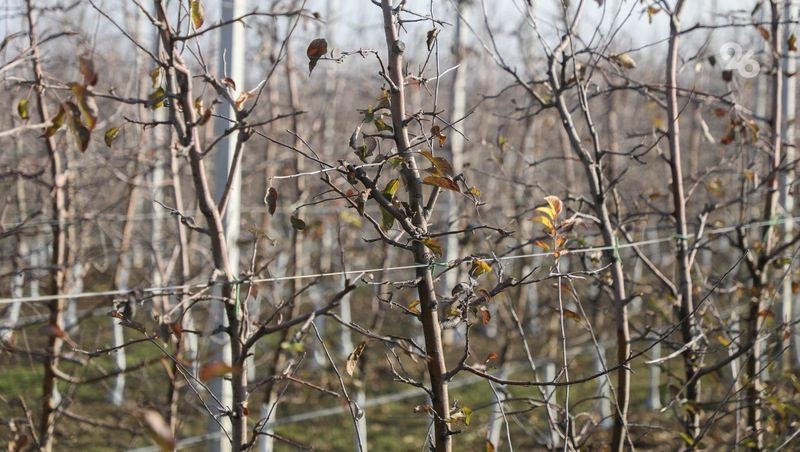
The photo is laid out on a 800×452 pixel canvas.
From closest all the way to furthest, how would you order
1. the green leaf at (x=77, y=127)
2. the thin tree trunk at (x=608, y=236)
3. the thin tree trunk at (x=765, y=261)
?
the green leaf at (x=77, y=127) < the thin tree trunk at (x=608, y=236) < the thin tree trunk at (x=765, y=261)

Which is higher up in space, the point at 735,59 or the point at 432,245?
the point at 735,59

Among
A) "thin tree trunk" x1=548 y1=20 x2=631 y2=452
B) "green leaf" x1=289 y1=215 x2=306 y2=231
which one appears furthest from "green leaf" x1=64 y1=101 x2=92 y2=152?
"thin tree trunk" x1=548 y1=20 x2=631 y2=452

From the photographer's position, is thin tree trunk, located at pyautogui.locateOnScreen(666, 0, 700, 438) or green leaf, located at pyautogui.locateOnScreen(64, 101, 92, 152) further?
thin tree trunk, located at pyautogui.locateOnScreen(666, 0, 700, 438)

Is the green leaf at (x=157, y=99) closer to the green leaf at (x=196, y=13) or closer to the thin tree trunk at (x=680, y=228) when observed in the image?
the green leaf at (x=196, y=13)

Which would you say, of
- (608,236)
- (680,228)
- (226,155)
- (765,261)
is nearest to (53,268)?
(226,155)

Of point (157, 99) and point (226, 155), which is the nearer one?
point (157, 99)

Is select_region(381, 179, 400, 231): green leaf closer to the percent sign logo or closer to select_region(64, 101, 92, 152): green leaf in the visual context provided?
select_region(64, 101, 92, 152): green leaf

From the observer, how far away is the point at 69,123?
1405mm

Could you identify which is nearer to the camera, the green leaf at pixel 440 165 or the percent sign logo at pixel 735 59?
the green leaf at pixel 440 165

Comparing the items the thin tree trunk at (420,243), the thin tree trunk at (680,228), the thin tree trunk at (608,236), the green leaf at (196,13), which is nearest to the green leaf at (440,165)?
the thin tree trunk at (420,243)

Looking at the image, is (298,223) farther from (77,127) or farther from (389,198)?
(77,127)

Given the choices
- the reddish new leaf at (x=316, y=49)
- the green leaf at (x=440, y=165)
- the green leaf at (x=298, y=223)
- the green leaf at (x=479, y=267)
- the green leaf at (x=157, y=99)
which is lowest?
the green leaf at (x=479, y=267)

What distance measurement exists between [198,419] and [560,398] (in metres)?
2.78

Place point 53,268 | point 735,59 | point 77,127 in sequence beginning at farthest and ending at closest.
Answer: point 735,59, point 53,268, point 77,127
